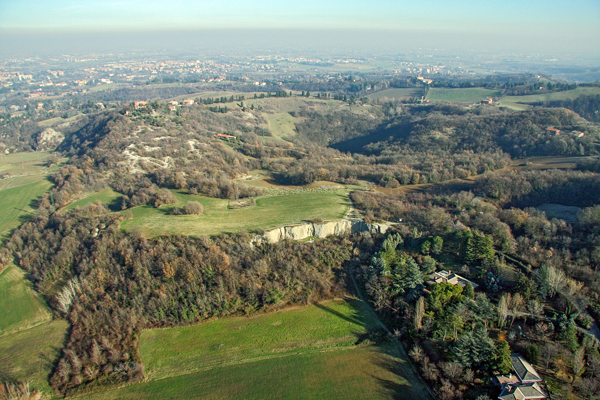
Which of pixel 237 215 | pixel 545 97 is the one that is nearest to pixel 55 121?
pixel 237 215

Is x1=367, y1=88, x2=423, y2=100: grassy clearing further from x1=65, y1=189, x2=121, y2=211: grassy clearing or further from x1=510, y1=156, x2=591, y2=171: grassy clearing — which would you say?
x1=65, y1=189, x2=121, y2=211: grassy clearing

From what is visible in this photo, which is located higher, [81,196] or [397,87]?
[397,87]

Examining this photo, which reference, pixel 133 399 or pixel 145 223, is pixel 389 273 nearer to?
pixel 133 399

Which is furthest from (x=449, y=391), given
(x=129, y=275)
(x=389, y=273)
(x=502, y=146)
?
(x=502, y=146)

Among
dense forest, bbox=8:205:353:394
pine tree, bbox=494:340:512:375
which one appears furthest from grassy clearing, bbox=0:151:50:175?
pine tree, bbox=494:340:512:375

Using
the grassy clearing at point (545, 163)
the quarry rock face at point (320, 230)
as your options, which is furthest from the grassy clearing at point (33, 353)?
the grassy clearing at point (545, 163)

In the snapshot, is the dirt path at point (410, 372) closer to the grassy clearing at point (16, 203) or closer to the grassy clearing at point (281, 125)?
the grassy clearing at point (16, 203)
